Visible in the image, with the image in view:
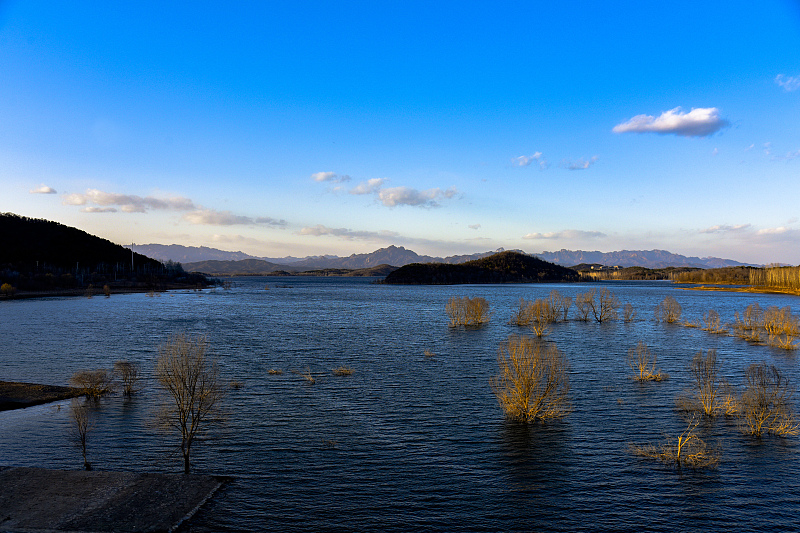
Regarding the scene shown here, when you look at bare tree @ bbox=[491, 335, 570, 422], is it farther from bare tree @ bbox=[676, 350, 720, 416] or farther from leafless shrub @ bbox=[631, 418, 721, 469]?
bare tree @ bbox=[676, 350, 720, 416]

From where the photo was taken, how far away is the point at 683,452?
51.8ft

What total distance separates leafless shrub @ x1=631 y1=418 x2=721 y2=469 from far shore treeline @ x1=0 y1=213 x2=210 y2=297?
129 meters

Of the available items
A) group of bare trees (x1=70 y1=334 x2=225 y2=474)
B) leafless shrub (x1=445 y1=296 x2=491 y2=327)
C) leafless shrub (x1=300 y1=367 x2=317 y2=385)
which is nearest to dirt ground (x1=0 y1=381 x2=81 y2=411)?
group of bare trees (x1=70 y1=334 x2=225 y2=474)

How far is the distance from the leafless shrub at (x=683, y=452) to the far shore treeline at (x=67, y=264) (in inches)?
5076

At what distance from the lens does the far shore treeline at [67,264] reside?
406 feet

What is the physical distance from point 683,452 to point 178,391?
1635cm

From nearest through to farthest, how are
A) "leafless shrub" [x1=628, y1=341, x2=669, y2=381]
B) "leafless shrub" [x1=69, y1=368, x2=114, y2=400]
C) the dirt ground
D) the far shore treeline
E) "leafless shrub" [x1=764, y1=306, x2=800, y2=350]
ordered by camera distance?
the dirt ground, "leafless shrub" [x1=69, y1=368, x2=114, y2=400], "leafless shrub" [x1=628, y1=341, x2=669, y2=381], "leafless shrub" [x1=764, y1=306, x2=800, y2=350], the far shore treeline

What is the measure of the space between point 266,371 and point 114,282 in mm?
139355

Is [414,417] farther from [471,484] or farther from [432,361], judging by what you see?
[432,361]

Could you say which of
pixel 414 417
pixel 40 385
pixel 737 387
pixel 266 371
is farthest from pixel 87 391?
pixel 737 387

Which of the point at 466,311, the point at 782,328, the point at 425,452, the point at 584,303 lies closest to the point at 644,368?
the point at 425,452

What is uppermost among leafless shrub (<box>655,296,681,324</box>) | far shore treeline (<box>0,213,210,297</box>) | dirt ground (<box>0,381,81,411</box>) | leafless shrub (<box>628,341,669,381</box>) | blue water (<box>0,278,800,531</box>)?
far shore treeline (<box>0,213,210,297</box>)

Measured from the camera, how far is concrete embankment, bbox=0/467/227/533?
34.4 ft

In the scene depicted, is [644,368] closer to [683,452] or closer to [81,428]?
[683,452]
